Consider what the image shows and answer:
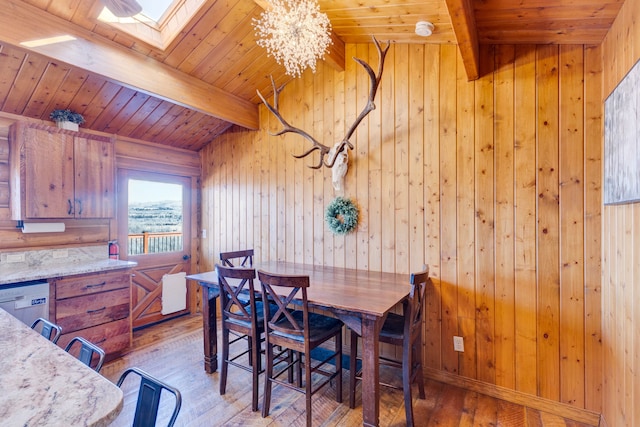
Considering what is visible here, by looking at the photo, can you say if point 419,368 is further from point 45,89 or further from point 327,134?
point 45,89

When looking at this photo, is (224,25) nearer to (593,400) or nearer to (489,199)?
(489,199)

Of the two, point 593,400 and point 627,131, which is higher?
point 627,131

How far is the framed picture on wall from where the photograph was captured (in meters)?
1.51

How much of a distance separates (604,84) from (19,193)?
4.82 m

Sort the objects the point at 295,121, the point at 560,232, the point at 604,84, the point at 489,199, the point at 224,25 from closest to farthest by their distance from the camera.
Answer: the point at 604,84 < the point at 560,232 < the point at 489,199 < the point at 224,25 < the point at 295,121

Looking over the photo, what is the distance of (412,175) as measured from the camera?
2.86 m

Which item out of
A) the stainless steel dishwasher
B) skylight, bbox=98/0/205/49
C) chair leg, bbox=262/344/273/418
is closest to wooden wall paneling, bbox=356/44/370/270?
chair leg, bbox=262/344/273/418

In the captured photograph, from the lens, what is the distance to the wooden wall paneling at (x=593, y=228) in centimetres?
217

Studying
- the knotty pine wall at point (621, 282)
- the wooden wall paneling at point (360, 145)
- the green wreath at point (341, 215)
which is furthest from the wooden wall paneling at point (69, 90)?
the knotty pine wall at point (621, 282)

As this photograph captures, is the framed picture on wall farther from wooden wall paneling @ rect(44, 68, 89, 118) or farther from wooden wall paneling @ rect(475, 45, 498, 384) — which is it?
wooden wall paneling @ rect(44, 68, 89, 118)

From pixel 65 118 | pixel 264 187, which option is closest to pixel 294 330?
pixel 264 187

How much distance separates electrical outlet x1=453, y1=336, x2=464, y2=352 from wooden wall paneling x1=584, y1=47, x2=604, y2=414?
2.70 ft

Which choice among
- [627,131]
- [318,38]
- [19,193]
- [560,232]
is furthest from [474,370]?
[19,193]

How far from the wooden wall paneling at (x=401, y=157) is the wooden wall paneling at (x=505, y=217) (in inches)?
29.0
